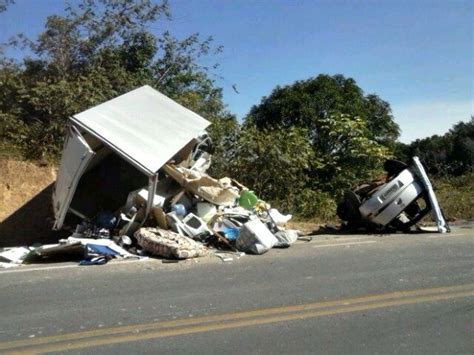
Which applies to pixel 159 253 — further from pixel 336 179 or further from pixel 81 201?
pixel 336 179

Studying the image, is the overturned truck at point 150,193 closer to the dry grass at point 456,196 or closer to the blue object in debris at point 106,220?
the blue object in debris at point 106,220

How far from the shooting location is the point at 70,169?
873 centimetres

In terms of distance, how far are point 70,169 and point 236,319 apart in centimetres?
494

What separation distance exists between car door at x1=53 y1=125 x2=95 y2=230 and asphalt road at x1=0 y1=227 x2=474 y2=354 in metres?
1.44

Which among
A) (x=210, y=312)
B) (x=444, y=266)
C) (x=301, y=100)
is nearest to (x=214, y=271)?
(x=210, y=312)

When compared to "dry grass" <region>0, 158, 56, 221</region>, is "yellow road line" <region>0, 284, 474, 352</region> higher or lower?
lower

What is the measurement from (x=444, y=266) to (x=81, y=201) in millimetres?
6463

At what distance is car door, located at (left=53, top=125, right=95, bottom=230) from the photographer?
8.40 meters

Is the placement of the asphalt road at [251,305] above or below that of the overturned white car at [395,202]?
below

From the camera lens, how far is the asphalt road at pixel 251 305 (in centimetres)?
422

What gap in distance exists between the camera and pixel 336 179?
16.0 metres

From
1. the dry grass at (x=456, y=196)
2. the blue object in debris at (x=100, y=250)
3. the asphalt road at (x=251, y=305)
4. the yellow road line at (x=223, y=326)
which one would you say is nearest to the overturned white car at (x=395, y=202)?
the asphalt road at (x=251, y=305)

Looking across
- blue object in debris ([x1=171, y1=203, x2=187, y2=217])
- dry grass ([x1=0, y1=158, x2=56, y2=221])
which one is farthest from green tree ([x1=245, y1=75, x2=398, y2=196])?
blue object in debris ([x1=171, y1=203, x2=187, y2=217])

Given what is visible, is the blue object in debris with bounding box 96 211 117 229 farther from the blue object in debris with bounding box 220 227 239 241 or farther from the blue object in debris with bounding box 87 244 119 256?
the blue object in debris with bounding box 220 227 239 241
